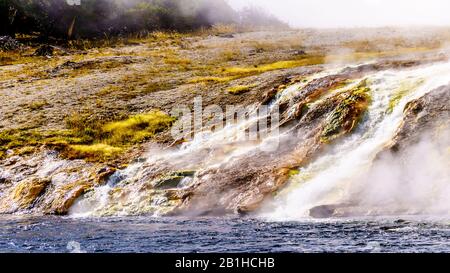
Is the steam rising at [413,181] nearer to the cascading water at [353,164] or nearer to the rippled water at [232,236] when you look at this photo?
the cascading water at [353,164]

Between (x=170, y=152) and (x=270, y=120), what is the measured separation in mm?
6365

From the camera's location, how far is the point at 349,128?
28.3 m

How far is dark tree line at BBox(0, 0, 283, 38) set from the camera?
82688 mm

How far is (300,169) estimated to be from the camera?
2567cm

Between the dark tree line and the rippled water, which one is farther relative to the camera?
the dark tree line

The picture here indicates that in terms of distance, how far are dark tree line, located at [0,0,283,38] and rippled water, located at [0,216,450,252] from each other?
67.5 m

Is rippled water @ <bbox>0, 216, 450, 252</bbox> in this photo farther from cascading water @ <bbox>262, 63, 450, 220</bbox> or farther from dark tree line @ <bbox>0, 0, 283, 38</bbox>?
dark tree line @ <bbox>0, 0, 283, 38</bbox>

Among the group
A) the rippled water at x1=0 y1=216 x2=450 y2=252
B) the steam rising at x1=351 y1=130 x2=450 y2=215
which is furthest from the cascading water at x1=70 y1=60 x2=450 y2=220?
the rippled water at x1=0 y1=216 x2=450 y2=252

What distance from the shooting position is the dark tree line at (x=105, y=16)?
271 feet

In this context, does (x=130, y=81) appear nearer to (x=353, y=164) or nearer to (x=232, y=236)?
(x=353, y=164)

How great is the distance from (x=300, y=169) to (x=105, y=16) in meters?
70.6

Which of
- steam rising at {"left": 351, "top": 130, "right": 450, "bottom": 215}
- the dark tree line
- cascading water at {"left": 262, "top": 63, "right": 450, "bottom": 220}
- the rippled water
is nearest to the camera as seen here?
the rippled water
